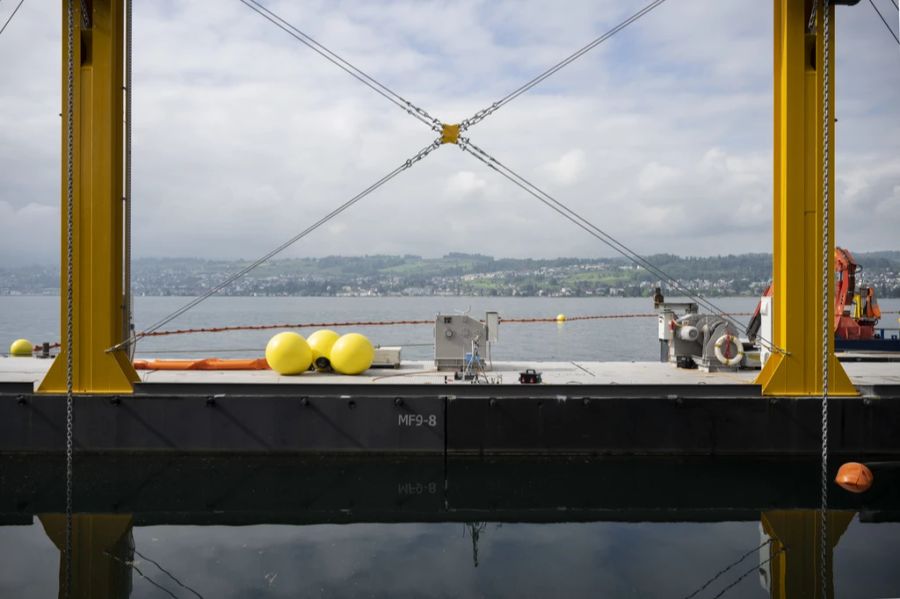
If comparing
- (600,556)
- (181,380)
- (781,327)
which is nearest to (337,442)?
(181,380)

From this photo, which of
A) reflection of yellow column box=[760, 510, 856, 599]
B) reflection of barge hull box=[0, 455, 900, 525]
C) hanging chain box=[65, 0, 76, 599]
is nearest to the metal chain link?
hanging chain box=[65, 0, 76, 599]

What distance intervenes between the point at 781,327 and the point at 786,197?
2.21 meters

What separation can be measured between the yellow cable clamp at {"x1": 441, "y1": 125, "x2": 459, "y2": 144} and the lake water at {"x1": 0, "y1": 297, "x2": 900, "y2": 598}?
5.80 meters

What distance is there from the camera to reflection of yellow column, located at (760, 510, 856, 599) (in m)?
8.31

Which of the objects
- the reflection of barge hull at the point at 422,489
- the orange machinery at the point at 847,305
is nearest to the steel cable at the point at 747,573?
the reflection of barge hull at the point at 422,489

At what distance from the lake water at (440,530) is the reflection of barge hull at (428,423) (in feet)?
1.03

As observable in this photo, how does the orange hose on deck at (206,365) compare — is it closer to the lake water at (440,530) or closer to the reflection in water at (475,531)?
the lake water at (440,530)

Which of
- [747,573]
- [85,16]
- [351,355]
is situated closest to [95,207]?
[85,16]

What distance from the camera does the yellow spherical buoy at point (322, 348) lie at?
14891mm

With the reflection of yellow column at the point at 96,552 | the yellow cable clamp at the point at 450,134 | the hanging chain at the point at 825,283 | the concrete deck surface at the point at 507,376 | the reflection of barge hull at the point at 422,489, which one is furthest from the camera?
the yellow cable clamp at the point at 450,134

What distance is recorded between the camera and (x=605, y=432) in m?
12.8

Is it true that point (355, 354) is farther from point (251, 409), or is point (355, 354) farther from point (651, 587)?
point (651, 587)

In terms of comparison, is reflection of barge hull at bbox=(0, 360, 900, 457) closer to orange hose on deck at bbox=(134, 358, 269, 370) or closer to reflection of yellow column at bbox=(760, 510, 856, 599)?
reflection of yellow column at bbox=(760, 510, 856, 599)

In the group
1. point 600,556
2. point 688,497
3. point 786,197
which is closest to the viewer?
point 600,556
